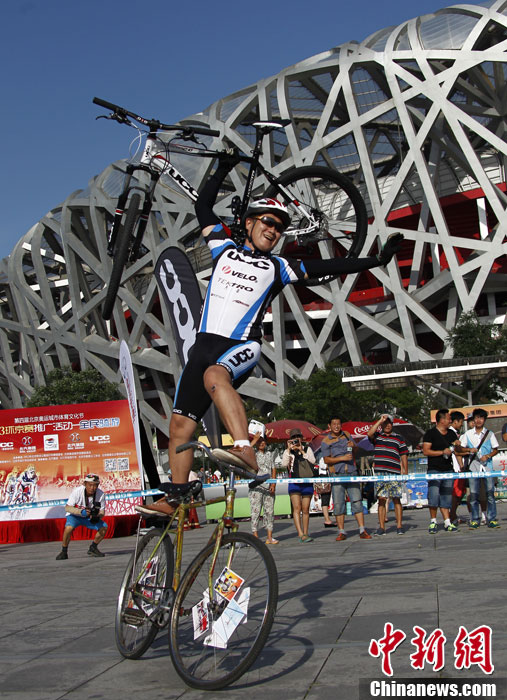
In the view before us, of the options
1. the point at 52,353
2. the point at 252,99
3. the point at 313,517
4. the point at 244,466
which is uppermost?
the point at 252,99

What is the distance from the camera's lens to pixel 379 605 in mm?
5176

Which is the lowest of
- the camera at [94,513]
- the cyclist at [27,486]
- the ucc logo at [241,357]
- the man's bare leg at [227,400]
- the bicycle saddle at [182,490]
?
the camera at [94,513]

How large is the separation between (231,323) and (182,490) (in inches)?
38.6

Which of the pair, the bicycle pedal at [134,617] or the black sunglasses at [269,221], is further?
the black sunglasses at [269,221]

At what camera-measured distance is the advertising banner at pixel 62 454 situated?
16281 millimetres

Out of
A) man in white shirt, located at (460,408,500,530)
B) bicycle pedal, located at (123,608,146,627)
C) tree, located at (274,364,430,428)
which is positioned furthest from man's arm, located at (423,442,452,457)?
tree, located at (274,364,430,428)

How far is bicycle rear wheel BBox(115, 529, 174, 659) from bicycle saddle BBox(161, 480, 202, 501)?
0.32 m

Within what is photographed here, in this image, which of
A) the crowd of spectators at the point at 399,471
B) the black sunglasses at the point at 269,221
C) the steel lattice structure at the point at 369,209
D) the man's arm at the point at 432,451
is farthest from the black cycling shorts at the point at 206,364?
the steel lattice structure at the point at 369,209

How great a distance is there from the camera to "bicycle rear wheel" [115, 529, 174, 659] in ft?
13.8

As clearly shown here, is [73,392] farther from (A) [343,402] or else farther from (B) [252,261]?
(B) [252,261]

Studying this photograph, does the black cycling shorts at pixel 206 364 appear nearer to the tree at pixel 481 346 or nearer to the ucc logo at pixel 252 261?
the ucc logo at pixel 252 261

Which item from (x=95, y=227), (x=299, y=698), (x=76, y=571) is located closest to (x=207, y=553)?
(x=299, y=698)

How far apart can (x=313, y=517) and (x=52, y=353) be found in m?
45.9

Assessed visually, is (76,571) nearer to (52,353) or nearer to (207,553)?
(207,553)
